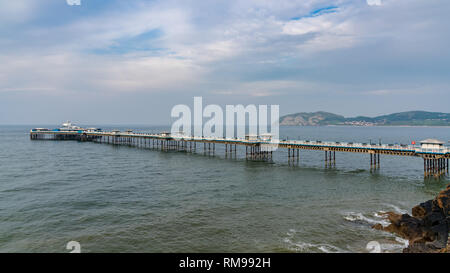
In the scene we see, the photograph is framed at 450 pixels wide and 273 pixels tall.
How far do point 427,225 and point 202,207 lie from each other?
22.6 metres

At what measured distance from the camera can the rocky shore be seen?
21906 mm

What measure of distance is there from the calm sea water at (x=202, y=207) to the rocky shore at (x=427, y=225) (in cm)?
146

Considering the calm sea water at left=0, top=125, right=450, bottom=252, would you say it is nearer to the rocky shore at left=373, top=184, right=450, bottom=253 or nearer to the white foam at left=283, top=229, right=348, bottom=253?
the white foam at left=283, top=229, right=348, bottom=253

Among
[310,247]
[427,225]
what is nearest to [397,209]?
[427,225]

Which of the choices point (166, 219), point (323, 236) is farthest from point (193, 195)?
point (323, 236)

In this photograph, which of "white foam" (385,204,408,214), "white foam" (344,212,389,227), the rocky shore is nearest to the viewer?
the rocky shore

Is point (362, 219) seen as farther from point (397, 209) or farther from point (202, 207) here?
point (202, 207)

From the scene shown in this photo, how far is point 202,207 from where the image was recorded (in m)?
31.6

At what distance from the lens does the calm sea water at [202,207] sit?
22.8m

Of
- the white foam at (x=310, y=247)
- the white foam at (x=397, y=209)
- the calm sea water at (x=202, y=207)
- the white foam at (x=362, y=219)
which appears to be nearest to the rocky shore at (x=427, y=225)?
the white foam at (x=362, y=219)

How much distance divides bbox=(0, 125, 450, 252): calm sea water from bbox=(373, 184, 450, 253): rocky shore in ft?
4.79

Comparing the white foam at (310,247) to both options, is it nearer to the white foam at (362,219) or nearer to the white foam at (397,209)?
the white foam at (362,219)

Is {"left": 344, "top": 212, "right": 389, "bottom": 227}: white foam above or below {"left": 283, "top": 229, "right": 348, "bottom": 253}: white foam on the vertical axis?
above

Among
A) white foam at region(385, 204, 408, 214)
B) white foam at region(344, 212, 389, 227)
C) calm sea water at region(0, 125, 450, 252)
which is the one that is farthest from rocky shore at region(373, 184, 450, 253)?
white foam at region(385, 204, 408, 214)
